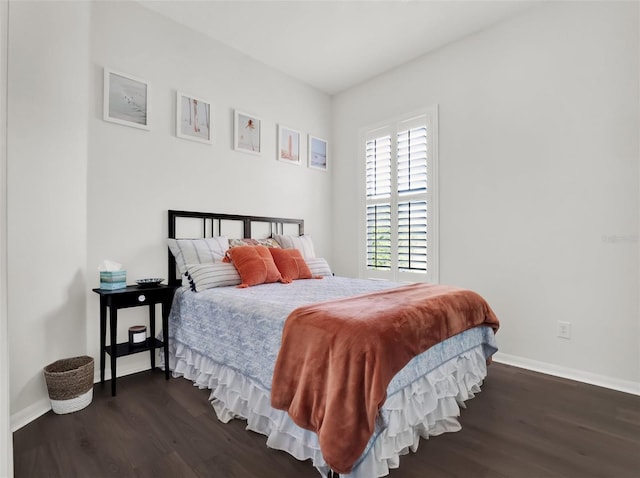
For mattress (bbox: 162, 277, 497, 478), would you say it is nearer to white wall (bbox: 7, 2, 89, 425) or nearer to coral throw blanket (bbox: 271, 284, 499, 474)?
coral throw blanket (bbox: 271, 284, 499, 474)

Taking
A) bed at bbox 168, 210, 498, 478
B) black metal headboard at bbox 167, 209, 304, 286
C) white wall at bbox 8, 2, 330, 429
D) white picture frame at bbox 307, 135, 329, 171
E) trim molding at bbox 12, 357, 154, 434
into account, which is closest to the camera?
bed at bbox 168, 210, 498, 478

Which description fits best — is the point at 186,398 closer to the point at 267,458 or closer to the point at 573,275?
the point at 267,458

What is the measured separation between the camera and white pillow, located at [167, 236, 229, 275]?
9.09 feet

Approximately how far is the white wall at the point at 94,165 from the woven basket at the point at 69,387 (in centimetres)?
9

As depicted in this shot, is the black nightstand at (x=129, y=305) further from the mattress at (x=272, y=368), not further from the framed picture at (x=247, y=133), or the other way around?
the framed picture at (x=247, y=133)

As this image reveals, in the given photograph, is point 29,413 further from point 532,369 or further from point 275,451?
point 532,369

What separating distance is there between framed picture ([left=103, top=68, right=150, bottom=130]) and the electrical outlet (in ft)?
12.3

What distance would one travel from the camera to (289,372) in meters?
1.59

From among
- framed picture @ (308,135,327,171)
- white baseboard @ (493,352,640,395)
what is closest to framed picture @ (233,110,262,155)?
framed picture @ (308,135,327,171)

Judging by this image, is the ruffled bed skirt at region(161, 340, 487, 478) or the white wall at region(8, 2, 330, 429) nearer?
the ruffled bed skirt at region(161, 340, 487, 478)

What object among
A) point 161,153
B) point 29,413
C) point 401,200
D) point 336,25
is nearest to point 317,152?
point 401,200

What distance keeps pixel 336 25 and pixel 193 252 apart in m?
2.40

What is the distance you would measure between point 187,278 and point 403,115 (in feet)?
9.13

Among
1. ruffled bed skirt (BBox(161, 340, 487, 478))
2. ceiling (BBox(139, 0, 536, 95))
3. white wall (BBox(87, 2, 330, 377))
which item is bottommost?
ruffled bed skirt (BBox(161, 340, 487, 478))
